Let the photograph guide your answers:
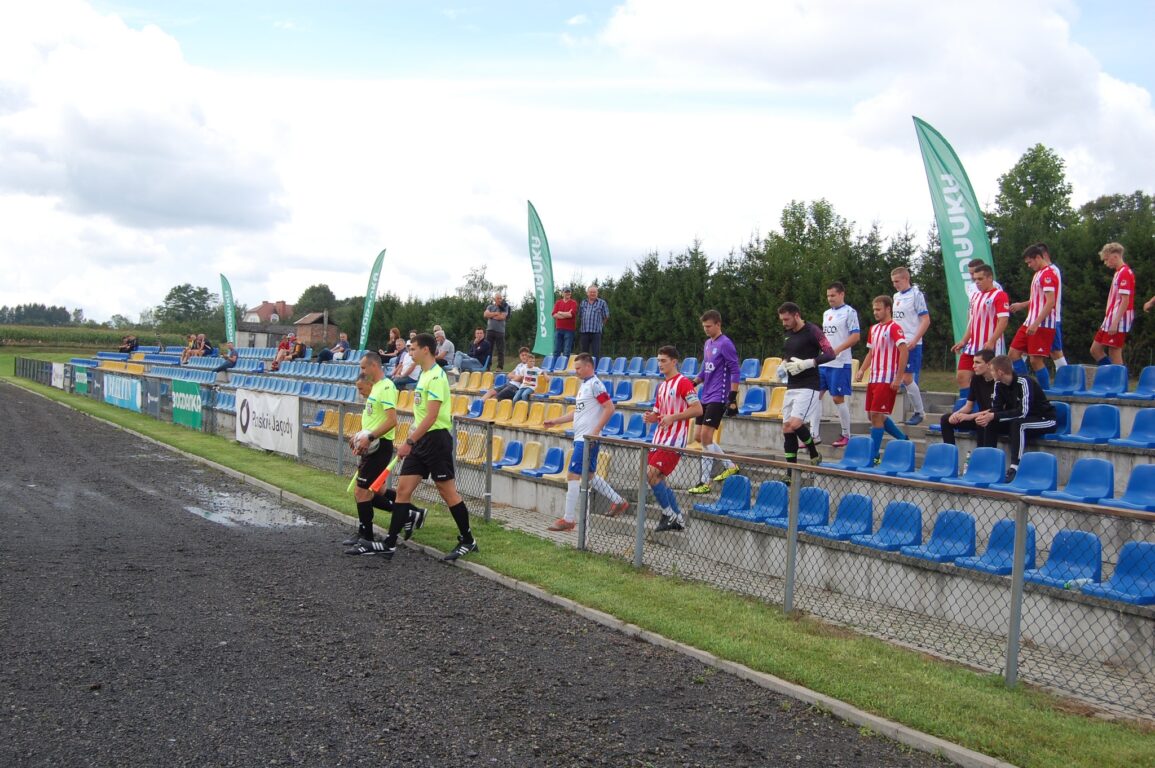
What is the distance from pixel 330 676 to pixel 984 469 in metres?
5.93

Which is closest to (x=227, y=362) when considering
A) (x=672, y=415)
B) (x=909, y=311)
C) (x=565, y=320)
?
(x=565, y=320)

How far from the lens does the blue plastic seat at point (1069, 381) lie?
38.0ft

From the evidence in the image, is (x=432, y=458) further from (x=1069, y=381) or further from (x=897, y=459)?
(x=1069, y=381)

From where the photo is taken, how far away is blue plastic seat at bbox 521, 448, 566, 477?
12641mm

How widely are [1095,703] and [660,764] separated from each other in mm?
2731

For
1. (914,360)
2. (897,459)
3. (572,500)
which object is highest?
(914,360)

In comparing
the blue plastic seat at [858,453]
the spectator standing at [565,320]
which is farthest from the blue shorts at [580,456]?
the spectator standing at [565,320]

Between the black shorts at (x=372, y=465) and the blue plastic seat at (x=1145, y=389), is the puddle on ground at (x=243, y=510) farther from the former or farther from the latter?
the blue plastic seat at (x=1145, y=389)

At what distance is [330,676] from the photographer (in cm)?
594

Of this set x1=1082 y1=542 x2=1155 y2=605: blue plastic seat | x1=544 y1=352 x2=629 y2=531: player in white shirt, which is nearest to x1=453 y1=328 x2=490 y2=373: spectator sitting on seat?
x1=544 y1=352 x2=629 y2=531: player in white shirt

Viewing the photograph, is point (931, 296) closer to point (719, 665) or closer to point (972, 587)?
point (972, 587)

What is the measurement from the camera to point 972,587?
7.08m

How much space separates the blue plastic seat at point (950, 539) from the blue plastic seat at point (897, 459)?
6.54ft

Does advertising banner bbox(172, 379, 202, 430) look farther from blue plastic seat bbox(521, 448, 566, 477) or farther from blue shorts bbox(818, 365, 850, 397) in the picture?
blue shorts bbox(818, 365, 850, 397)
